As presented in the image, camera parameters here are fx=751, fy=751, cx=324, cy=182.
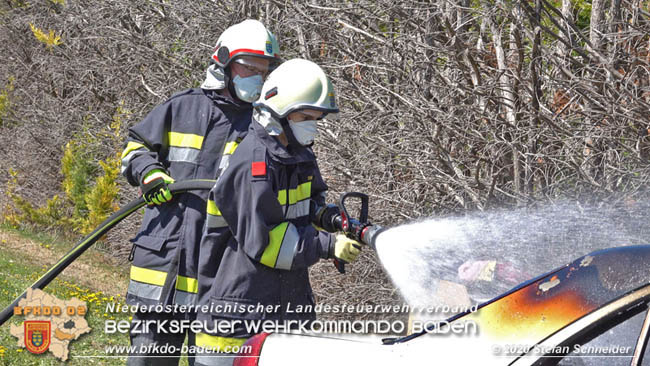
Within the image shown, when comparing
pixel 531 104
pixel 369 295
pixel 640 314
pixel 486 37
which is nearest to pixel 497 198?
pixel 531 104

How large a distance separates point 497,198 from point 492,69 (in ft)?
2.86

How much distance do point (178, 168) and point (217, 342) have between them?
1043 mm

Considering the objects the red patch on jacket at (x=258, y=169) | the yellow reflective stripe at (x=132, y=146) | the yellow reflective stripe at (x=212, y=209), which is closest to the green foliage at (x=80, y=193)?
the yellow reflective stripe at (x=132, y=146)

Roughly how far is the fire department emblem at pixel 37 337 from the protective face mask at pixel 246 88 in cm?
238

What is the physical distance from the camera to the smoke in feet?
12.5

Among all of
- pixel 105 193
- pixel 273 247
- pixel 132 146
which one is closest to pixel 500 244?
pixel 273 247

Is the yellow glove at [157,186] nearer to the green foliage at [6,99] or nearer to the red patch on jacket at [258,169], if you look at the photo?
the red patch on jacket at [258,169]

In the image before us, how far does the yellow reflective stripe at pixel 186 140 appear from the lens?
390 cm

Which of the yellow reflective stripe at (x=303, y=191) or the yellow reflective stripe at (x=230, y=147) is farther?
the yellow reflective stripe at (x=230, y=147)

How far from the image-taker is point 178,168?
3971mm

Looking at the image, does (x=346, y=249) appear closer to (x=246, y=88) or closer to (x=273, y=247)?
(x=273, y=247)

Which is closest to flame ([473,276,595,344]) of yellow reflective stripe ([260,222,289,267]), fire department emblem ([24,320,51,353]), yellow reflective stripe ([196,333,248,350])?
yellow reflective stripe ([260,222,289,267])

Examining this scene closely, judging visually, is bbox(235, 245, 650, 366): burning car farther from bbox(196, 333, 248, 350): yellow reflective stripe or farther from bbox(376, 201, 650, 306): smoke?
bbox(376, 201, 650, 306): smoke

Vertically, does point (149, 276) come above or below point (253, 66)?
below
